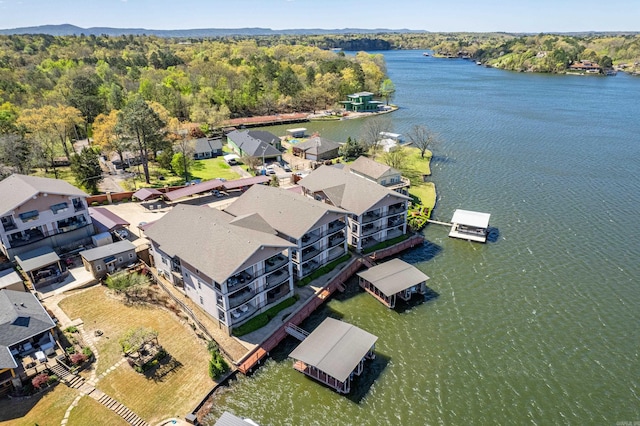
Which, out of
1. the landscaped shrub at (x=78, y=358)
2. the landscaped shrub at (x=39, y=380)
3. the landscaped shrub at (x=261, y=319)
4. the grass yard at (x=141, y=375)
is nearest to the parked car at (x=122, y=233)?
the grass yard at (x=141, y=375)

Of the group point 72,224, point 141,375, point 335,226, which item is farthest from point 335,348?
point 72,224

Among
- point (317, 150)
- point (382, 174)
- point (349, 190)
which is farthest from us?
point (317, 150)

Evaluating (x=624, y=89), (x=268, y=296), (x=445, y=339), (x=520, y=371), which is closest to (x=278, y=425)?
(x=268, y=296)

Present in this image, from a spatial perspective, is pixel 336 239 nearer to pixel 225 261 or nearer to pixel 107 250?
pixel 225 261

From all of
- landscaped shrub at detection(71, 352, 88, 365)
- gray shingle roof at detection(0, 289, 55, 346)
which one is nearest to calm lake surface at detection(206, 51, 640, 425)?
landscaped shrub at detection(71, 352, 88, 365)

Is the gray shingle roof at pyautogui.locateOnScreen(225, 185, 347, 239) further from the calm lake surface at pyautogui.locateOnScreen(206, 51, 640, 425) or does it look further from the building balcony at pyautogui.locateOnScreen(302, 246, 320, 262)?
the calm lake surface at pyautogui.locateOnScreen(206, 51, 640, 425)
